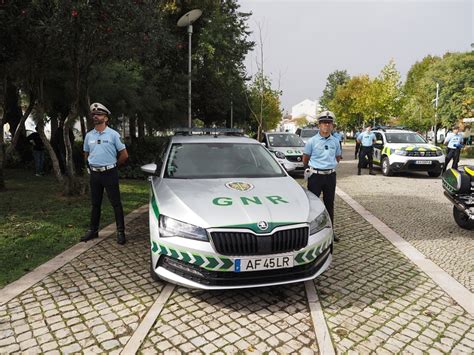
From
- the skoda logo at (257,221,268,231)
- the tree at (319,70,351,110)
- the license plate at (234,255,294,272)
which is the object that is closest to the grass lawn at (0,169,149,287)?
the license plate at (234,255,294,272)

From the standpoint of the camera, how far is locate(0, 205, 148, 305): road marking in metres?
3.86

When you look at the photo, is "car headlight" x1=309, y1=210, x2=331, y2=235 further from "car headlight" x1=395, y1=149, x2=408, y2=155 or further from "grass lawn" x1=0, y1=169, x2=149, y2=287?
"car headlight" x1=395, y1=149, x2=408, y2=155

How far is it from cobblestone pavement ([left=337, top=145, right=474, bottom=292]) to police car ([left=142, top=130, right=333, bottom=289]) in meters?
2.06

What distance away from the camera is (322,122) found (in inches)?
206

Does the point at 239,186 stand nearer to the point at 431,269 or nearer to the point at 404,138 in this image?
the point at 431,269

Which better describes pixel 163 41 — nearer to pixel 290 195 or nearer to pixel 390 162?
pixel 290 195

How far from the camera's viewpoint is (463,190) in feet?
19.5

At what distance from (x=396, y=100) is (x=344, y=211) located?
102ft

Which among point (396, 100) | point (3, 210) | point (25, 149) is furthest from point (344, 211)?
point (396, 100)

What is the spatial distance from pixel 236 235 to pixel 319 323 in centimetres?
107

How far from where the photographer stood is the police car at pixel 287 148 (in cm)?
1261

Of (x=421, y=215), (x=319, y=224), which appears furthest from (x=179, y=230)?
(x=421, y=215)

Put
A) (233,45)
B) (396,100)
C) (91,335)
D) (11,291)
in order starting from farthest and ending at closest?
(396,100) → (233,45) → (11,291) → (91,335)

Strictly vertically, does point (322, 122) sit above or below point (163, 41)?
below
